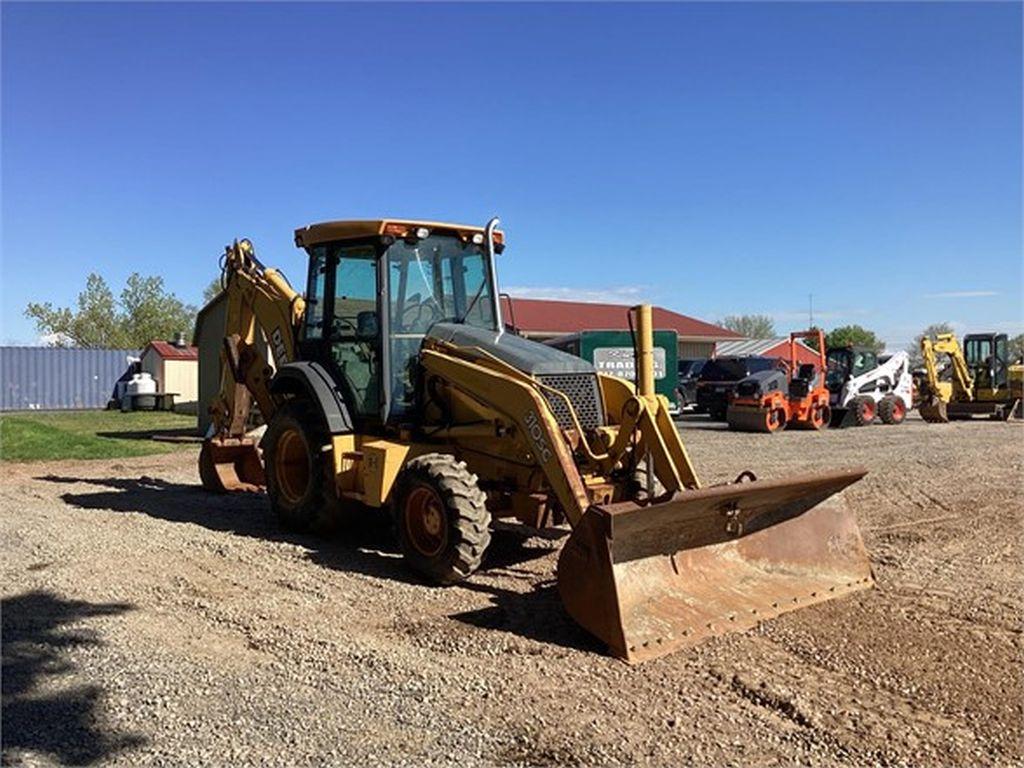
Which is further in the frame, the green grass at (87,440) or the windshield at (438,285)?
the green grass at (87,440)

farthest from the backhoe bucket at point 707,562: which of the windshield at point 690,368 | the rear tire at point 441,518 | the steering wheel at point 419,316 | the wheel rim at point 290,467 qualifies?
the windshield at point 690,368

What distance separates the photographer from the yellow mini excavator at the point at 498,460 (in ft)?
17.5

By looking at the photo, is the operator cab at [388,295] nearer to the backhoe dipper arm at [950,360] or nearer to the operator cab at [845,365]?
the operator cab at [845,365]

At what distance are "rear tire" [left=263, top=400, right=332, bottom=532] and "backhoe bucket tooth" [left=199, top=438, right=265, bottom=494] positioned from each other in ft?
7.32

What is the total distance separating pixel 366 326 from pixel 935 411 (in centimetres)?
2034

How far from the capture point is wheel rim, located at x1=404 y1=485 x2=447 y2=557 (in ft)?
20.8

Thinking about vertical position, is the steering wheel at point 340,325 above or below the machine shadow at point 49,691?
above

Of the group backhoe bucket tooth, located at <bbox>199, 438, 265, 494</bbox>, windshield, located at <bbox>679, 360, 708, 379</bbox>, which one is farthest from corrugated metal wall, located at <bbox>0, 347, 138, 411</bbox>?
backhoe bucket tooth, located at <bbox>199, 438, 265, 494</bbox>

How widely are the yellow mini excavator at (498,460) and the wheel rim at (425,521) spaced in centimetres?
2

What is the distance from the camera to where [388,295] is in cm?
755

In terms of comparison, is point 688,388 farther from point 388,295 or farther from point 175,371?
point 388,295

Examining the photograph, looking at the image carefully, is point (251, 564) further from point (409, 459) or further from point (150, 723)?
point (150, 723)

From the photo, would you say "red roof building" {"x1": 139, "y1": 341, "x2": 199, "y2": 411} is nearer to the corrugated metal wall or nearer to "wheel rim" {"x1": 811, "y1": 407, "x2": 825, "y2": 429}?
the corrugated metal wall

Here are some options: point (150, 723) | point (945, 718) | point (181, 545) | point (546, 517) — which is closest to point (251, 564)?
point (181, 545)
